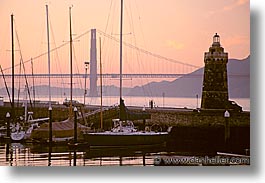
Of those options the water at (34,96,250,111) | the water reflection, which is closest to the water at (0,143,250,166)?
the water reflection

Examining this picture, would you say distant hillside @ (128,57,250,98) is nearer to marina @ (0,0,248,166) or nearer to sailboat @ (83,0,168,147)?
marina @ (0,0,248,166)

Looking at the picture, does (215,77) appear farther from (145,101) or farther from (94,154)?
(94,154)

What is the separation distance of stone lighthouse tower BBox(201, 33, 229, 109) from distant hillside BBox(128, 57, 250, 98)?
3cm

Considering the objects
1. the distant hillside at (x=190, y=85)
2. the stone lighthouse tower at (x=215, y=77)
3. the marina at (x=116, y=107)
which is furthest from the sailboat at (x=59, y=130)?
the stone lighthouse tower at (x=215, y=77)

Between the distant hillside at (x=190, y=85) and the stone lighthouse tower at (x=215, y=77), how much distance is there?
26mm

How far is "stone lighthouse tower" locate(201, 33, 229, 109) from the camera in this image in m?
2.92

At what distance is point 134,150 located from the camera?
2994 mm

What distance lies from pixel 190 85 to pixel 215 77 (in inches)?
5.3

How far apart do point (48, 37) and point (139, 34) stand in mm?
480

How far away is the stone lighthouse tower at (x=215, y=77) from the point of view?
115 inches

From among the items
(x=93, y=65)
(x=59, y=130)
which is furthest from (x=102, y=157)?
(x=93, y=65)

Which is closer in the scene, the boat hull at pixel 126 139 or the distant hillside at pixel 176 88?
the distant hillside at pixel 176 88

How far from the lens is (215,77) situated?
115 inches

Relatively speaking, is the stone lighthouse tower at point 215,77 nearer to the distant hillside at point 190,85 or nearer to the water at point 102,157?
the distant hillside at point 190,85
